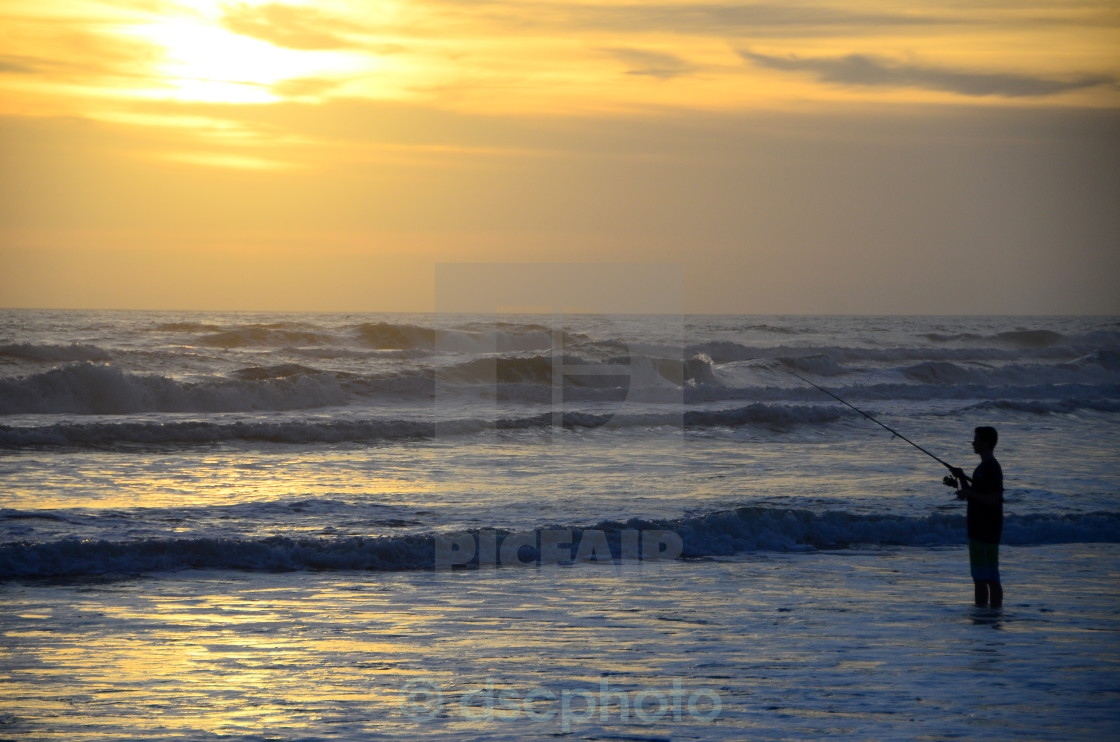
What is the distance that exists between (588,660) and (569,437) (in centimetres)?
1174

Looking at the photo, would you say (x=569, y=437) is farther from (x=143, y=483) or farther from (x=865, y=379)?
(x=865, y=379)

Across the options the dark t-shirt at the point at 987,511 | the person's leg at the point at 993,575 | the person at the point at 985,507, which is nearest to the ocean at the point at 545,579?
the person's leg at the point at 993,575

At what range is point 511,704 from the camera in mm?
4941

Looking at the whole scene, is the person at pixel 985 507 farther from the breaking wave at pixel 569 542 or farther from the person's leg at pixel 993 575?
the breaking wave at pixel 569 542

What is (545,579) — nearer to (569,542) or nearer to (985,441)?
(569,542)

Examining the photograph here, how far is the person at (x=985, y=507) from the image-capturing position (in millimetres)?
6691

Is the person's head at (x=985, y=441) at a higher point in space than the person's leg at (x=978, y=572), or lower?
higher

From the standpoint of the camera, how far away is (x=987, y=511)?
6.71 meters

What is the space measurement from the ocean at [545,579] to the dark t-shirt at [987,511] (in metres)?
0.57

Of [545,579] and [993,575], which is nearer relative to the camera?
[993,575]

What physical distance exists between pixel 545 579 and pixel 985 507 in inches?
133

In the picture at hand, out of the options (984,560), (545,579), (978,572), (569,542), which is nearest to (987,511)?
(984,560)

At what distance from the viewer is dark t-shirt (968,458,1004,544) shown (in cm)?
670

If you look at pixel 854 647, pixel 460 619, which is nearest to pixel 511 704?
pixel 460 619
